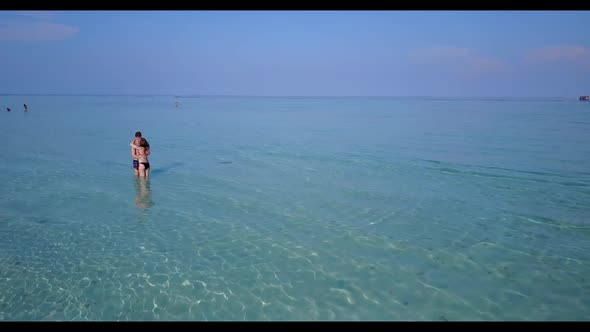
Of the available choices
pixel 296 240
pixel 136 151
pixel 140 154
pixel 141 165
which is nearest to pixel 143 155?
pixel 140 154

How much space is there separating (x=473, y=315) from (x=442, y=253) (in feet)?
8.45

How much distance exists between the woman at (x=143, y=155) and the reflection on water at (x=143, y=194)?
1.06ft

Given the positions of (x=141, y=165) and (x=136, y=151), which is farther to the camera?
(x=141, y=165)

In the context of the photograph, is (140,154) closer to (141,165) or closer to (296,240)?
(141,165)

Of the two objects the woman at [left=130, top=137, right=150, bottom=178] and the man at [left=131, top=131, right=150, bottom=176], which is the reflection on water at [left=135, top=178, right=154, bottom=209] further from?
the man at [left=131, top=131, right=150, bottom=176]

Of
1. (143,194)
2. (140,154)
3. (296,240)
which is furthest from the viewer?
(140,154)

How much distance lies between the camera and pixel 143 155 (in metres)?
16.1

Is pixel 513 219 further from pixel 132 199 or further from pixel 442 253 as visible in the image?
pixel 132 199

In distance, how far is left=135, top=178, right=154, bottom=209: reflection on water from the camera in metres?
13.1

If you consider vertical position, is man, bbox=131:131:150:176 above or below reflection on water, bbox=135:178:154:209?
above

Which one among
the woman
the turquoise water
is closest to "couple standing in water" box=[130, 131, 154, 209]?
the woman

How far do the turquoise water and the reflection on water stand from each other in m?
0.12

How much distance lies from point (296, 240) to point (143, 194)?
7421mm

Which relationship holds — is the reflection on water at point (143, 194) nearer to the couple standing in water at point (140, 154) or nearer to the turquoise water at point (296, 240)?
the turquoise water at point (296, 240)
